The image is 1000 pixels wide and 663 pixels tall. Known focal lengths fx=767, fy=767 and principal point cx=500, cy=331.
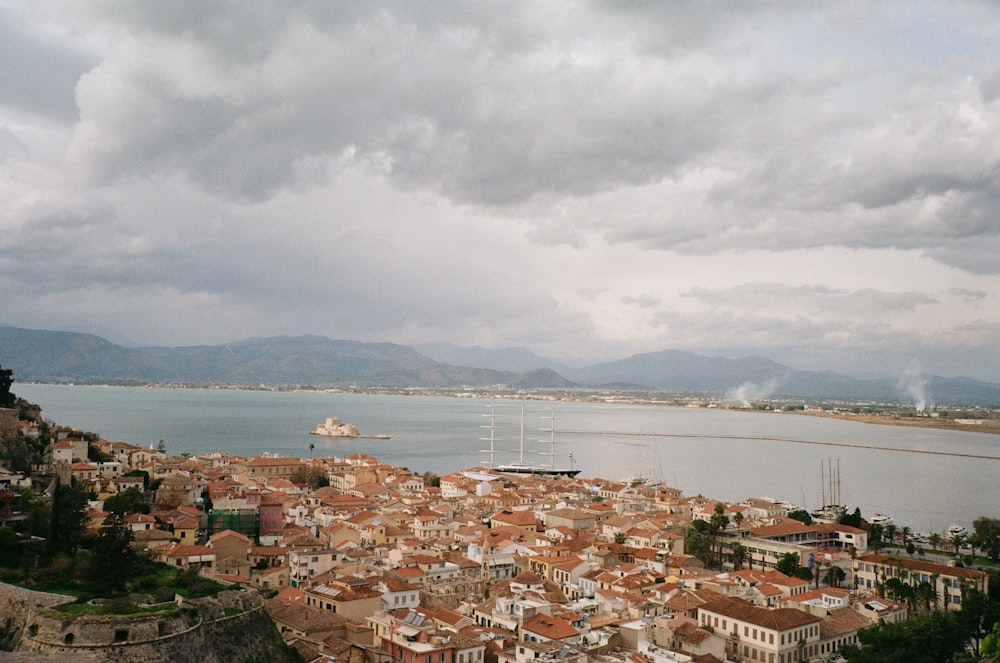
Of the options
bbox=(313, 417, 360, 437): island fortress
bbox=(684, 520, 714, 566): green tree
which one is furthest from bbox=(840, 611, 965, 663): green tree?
bbox=(313, 417, 360, 437): island fortress

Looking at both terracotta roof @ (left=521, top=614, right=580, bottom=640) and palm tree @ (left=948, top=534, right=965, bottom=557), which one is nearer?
terracotta roof @ (left=521, top=614, right=580, bottom=640)

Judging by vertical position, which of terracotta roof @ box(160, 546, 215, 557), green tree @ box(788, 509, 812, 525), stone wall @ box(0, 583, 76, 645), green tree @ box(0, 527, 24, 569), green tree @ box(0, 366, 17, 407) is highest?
green tree @ box(0, 366, 17, 407)

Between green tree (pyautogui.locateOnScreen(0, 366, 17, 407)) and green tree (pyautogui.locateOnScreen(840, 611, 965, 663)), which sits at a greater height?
green tree (pyautogui.locateOnScreen(0, 366, 17, 407))

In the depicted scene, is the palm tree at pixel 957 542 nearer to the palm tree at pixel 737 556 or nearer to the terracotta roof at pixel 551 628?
the palm tree at pixel 737 556

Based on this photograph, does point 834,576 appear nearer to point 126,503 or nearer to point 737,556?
point 737,556

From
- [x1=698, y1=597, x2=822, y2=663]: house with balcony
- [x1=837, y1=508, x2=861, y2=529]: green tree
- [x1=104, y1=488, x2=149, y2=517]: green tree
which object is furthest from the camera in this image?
[x1=837, y1=508, x2=861, y2=529]: green tree

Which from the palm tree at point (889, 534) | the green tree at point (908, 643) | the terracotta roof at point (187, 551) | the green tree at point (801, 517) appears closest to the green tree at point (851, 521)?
the palm tree at point (889, 534)

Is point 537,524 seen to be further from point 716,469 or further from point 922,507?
point 716,469

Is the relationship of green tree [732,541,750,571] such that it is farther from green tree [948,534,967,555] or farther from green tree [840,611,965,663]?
green tree [840,611,965,663]
